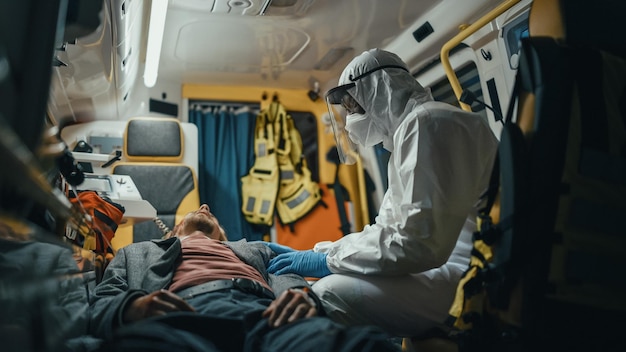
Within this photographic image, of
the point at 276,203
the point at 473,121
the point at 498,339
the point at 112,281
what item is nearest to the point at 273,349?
the point at 498,339

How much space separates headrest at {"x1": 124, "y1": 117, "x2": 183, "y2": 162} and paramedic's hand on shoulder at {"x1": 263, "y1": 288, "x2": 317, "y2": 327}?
2073 millimetres

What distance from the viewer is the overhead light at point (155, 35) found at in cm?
364

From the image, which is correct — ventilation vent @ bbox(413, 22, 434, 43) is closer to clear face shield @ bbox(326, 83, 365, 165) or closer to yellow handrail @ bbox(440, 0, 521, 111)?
yellow handrail @ bbox(440, 0, 521, 111)

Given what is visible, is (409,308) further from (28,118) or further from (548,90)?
(28,118)

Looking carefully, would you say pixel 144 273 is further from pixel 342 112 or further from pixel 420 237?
pixel 342 112

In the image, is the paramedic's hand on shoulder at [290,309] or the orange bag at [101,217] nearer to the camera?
the paramedic's hand on shoulder at [290,309]

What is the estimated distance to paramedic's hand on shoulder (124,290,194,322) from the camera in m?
1.62

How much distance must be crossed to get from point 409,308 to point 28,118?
1449mm

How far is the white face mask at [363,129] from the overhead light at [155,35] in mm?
1501

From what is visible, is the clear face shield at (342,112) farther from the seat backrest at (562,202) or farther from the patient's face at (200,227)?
the seat backrest at (562,202)

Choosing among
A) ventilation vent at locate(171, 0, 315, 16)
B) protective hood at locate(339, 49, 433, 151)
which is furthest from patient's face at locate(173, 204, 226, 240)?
ventilation vent at locate(171, 0, 315, 16)

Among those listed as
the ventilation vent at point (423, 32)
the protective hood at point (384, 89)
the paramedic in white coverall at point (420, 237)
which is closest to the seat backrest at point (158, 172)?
the protective hood at point (384, 89)

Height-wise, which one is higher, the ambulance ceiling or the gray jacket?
the ambulance ceiling

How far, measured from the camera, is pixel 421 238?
1.97m
